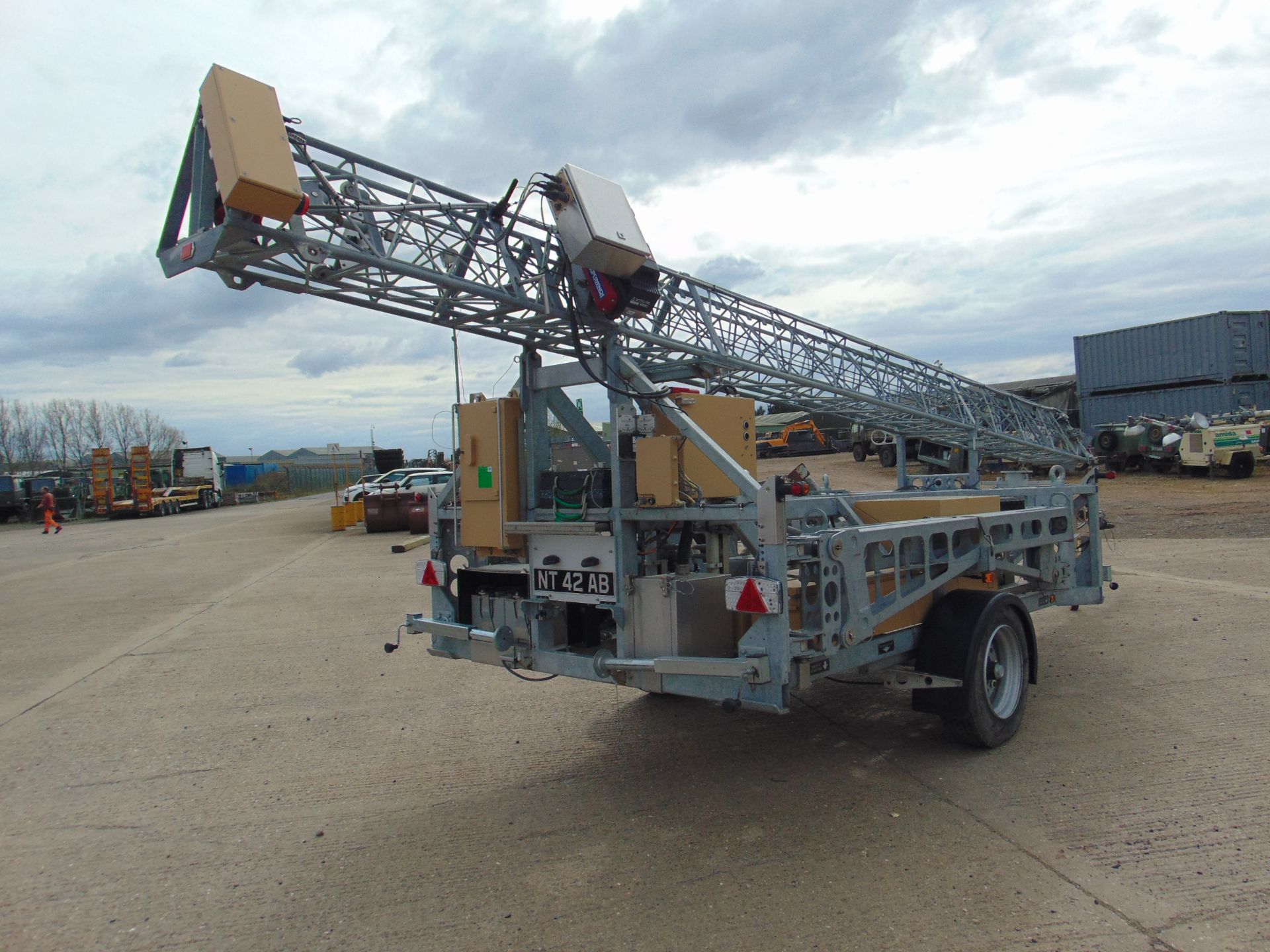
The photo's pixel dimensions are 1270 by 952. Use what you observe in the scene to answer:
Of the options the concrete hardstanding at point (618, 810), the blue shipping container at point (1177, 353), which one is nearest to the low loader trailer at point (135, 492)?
the concrete hardstanding at point (618, 810)

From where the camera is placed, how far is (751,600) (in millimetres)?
3607

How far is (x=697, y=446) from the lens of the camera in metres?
4.12

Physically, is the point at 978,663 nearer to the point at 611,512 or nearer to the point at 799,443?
the point at 611,512

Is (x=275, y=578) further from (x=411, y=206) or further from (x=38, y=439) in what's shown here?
(x=38, y=439)

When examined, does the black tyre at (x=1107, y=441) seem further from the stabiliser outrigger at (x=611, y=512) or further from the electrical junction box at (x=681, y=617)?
the electrical junction box at (x=681, y=617)

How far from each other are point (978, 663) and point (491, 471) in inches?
118

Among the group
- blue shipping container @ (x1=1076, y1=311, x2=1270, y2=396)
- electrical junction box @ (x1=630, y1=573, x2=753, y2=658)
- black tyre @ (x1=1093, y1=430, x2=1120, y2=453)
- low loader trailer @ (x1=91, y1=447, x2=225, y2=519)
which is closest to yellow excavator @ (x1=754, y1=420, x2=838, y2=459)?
blue shipping container @ (x1=1076, y1=311, x2=1270, y2=396)

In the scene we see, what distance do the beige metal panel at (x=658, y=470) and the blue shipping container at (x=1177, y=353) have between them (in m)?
28.8

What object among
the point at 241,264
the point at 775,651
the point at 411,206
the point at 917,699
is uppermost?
the point at 411,206

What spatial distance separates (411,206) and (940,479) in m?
6.28

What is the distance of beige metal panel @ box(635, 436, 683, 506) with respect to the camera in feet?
13.0

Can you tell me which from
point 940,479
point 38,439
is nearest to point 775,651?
point 940,479

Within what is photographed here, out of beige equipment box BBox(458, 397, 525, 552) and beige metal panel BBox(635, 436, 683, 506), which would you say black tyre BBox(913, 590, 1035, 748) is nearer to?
beige metal panel BBox(635, 436, 683, 506)

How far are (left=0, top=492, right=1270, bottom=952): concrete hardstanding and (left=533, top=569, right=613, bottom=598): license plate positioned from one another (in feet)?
3.63
